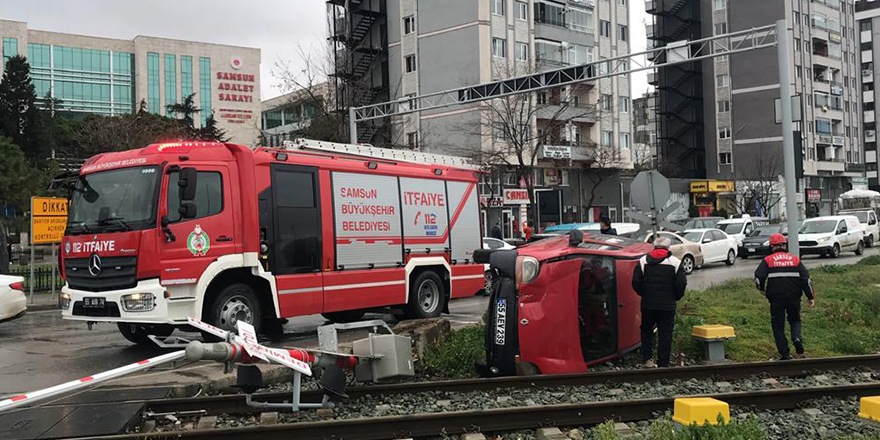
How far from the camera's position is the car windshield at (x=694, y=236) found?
93.2 feet

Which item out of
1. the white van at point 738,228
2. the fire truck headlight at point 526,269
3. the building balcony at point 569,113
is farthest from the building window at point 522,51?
the fire truck headlight at point 526,269

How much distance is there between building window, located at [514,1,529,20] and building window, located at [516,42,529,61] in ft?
6.37

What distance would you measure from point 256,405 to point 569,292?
11.9 ft

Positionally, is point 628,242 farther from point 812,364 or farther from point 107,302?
point 107,302

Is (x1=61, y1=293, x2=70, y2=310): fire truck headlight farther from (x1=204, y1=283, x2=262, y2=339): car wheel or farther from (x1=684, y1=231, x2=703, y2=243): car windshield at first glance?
(x1=684, y1=231, x2=703, y2=243): car windshield

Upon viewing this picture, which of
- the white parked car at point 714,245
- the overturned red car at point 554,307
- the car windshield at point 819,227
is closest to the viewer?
the overturned red car at point 554,307

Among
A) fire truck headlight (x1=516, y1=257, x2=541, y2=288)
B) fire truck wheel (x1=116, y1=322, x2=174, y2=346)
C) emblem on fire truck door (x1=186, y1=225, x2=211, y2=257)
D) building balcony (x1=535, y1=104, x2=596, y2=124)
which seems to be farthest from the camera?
building balcony (x1=535, y1=104, x2=596, y2=124)

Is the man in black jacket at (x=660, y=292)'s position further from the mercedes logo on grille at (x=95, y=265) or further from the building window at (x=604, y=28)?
the building window at (x=604, y=28)

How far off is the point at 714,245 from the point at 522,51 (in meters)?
27.3

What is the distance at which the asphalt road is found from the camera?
8.95 m

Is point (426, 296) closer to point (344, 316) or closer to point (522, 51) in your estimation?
point (344, 316)

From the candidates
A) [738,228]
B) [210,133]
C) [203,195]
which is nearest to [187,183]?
[203,195]

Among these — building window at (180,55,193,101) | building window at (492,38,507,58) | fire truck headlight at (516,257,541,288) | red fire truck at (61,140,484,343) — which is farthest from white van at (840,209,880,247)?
building window at (180,55,193,101)

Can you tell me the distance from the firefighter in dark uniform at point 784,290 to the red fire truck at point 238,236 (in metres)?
6.51
